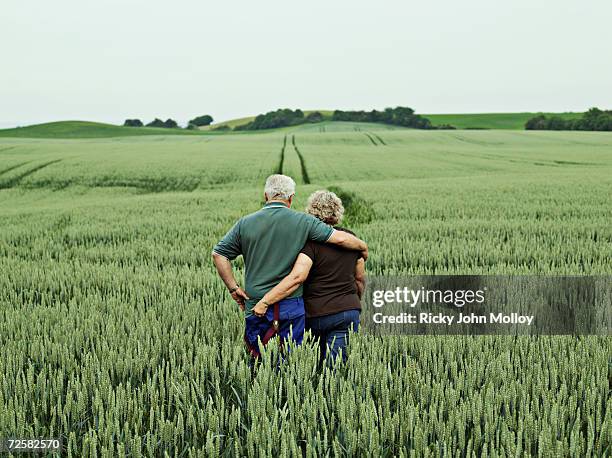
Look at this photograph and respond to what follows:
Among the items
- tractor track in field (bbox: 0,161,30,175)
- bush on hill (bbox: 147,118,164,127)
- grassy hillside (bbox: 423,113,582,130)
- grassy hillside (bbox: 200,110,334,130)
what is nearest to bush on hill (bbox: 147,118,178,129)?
bush on hill (bbox: 147,118,164,127)

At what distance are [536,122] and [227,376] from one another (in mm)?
105464

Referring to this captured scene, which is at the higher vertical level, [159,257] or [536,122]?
[536,122]

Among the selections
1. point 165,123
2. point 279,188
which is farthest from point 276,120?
point 279,188

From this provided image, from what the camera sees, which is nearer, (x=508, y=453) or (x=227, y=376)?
(x=508, y=453)

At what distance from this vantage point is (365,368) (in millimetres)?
3348

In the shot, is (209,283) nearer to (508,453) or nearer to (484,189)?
(508,453)

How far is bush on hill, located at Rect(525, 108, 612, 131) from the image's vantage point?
88981mm

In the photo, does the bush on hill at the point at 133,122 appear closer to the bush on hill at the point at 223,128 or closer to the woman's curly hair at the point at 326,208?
the bush on hill at the point at 223,128

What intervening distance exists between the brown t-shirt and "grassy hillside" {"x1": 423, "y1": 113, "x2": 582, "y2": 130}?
375 feet

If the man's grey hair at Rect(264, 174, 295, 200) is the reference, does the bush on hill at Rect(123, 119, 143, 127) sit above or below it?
above

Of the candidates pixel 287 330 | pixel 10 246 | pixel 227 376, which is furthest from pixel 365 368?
pixel 10 246

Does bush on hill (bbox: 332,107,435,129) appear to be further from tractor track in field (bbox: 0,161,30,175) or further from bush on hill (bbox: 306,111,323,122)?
tractor track in field (bbox: 0,161,30,175)

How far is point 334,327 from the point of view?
3.92 m

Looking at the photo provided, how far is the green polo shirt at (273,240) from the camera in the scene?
371cm
